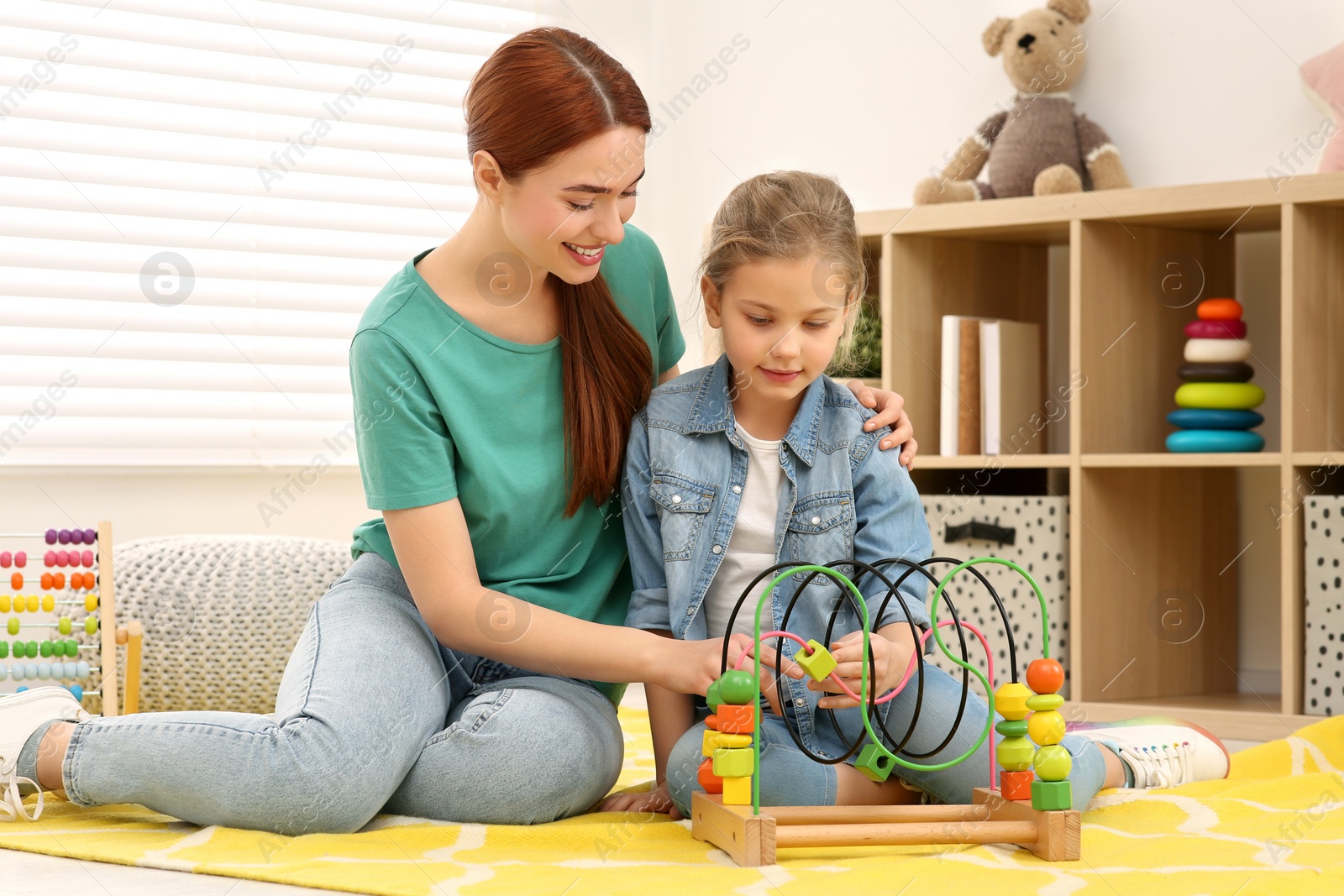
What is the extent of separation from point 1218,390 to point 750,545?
1.12 meters

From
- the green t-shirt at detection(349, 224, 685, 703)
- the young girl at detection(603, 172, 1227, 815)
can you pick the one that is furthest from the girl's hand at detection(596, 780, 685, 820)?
the green t-shirt at detection(349, 224, 685, 703)

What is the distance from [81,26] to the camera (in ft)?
7.47

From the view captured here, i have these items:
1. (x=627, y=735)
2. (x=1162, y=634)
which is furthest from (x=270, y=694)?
(x=1162, y=634)

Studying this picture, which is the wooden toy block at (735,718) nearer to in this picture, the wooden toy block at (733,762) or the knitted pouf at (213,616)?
the wooden toy block at (733,762)

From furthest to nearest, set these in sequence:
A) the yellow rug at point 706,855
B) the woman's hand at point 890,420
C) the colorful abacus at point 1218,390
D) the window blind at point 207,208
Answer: the window blind at point 207,208 → the colorful abacus at point 1218,390 → the woman's hand at point 890,420 → the yellow rug at point 706,855

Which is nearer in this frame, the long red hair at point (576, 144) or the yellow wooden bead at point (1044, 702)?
the yellow wooden bead at point (1044, 702)

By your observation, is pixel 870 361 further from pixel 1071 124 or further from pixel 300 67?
pixel 300 67

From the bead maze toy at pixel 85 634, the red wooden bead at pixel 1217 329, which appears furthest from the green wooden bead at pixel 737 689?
the red wooden bead at pixel 1217 329

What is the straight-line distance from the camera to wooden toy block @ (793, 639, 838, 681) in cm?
108

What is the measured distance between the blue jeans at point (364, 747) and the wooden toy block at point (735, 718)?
0.25m

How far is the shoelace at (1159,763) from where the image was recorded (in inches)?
56.5

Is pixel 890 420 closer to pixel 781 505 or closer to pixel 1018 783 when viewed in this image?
pixel 781 505

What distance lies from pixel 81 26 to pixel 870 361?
60.4 inches

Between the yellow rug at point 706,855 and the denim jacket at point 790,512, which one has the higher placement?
the denim jacket at point 790,512
